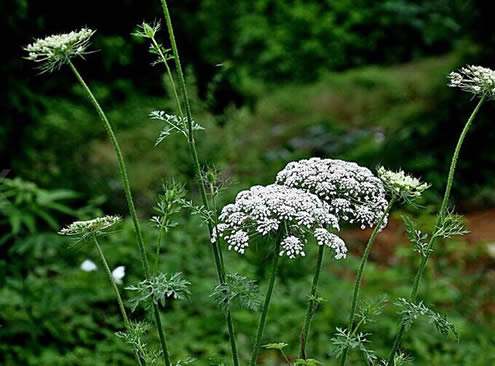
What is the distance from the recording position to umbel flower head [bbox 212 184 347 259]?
1.68 metres

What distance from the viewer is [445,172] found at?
6098 mm

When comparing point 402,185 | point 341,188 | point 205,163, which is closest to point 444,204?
point 402,185

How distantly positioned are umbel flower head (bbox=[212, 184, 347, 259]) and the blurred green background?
0.85ft

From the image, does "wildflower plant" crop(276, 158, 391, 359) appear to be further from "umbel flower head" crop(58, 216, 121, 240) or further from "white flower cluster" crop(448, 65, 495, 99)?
"umbel flower head" crop(58, 216, 121, 240)

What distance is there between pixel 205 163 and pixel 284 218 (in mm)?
674

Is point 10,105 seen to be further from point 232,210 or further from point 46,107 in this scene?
point 232,210

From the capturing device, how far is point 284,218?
1.69 metres

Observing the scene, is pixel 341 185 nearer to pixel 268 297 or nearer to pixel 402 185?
pixel 402 185

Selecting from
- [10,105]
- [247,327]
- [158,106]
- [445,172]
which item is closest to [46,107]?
[10,105]

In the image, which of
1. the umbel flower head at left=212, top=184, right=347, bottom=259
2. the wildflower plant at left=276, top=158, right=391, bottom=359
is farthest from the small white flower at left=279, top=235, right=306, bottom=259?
the wildflower plant at left=276, top=158, right=391, bottom=359

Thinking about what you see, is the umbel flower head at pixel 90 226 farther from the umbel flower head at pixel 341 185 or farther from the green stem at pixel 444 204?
the green stem at pixel 444 204

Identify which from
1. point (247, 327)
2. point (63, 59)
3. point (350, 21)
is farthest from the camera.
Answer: point (350, 21)

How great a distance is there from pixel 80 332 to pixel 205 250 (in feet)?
3.34

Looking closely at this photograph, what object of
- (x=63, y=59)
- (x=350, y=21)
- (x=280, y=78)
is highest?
(x=63, y=59)
